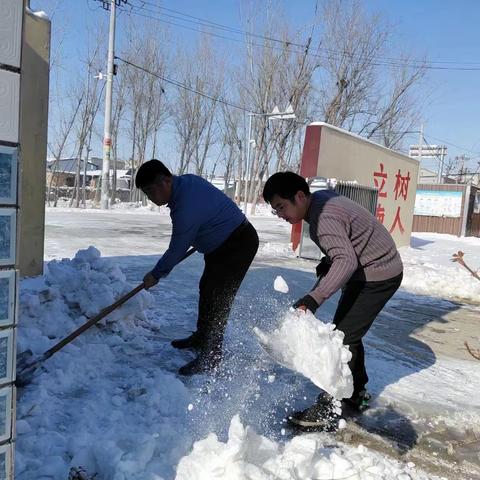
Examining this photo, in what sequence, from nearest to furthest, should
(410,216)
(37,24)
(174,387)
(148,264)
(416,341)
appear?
(174,387) < (37,24) < (416,341) < (148,264) < (410,216)

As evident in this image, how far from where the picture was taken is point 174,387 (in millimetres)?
2852

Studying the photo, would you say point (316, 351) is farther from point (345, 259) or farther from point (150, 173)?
point (150, 173)

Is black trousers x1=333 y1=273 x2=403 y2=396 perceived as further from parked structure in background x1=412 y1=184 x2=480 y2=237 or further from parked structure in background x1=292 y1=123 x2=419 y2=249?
parked structure in background x1=412 y1=184 x2=480 y2=237

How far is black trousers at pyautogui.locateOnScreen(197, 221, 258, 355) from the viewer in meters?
3.41

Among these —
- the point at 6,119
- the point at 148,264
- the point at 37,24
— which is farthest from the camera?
the point at 148,264

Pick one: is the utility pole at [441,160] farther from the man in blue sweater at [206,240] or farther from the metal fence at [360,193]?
the man in blue sweater at [206,240]

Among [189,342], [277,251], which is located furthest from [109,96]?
[189,342]

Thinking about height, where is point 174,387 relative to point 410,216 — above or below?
below

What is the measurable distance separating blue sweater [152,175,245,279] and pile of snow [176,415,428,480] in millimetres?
1334

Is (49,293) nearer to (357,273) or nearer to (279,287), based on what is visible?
(279,287)

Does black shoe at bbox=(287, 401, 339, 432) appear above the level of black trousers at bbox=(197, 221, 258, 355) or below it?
below

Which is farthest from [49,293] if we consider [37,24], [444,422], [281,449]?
[444,422]

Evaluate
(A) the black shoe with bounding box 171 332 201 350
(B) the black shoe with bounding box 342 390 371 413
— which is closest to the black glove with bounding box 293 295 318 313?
(B) the black shoe with bounding box 342 390 371 413

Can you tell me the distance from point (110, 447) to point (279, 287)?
111 cm
